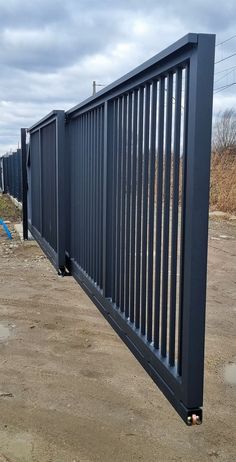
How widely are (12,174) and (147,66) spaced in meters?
17.0

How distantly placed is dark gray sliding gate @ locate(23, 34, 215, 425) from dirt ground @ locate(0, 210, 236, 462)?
319 mm

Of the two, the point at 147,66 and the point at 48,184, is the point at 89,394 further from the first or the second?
the point at 48,184

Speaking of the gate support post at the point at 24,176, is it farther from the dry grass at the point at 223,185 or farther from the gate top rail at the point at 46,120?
the dry grass at the point at 223,185

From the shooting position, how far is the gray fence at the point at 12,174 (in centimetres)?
1628

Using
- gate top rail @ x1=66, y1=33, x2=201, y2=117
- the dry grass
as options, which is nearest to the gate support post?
gate top rail @ x1=66, y1=33, x2=201, y2=117

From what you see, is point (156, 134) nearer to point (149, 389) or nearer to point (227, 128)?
point (149, 389)

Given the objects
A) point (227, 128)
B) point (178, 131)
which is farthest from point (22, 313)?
point (227, 128)

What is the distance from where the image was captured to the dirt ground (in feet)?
9.09

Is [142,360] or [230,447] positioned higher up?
[142,360]

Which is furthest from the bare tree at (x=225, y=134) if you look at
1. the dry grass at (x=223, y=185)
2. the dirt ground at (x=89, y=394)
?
the dirt ground at (x=89, y=394)

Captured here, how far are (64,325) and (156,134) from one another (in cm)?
250

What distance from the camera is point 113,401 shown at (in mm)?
3309

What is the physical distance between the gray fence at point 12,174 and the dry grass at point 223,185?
20.5ft

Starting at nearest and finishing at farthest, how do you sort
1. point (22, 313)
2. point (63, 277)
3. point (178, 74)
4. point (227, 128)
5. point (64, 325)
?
point (178, 74) → point (64, 325) → point (22, 313) → point (63, 277) → point (227, 128)
